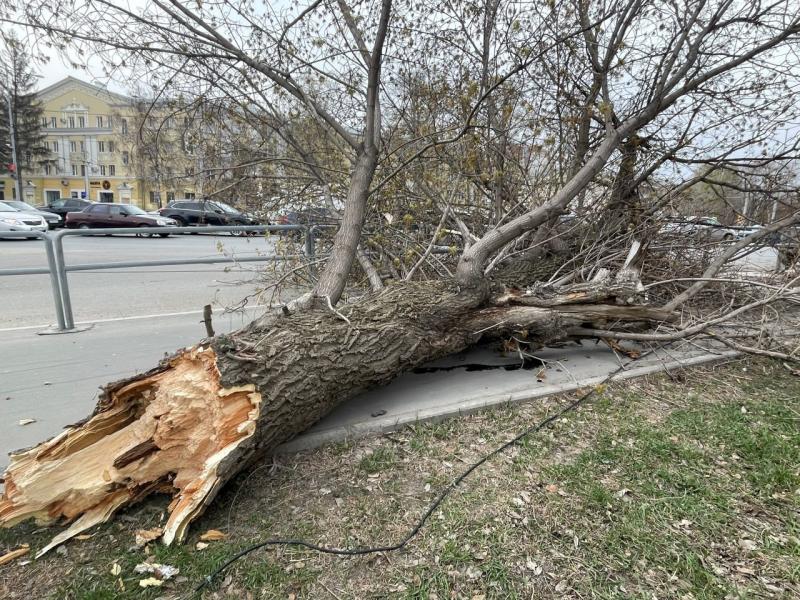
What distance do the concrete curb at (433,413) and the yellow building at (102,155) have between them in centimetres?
428

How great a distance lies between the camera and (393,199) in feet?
20.5

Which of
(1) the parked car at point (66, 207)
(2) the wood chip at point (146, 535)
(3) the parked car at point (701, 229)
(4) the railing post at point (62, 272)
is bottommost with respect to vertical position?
(2) the wood chip at point (146, 535)

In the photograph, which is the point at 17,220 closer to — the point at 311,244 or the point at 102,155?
the point at 311,244

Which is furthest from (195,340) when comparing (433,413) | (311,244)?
(433,413)

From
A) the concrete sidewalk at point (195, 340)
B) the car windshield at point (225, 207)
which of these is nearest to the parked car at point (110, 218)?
the car windshield at point (225, 207)

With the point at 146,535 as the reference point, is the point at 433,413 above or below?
above

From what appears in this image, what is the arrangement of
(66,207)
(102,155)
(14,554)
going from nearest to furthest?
(14,554), (66,207), (102,155)

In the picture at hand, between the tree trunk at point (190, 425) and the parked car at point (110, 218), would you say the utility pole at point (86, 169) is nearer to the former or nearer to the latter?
the parked car at point (110, 218)

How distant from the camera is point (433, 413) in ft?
10.8

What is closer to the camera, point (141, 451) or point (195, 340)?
point (141, 451)

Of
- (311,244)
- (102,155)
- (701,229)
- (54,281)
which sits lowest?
(54,281)

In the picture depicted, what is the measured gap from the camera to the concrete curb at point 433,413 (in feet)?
9.56

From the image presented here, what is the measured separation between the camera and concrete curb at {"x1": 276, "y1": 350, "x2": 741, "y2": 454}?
291cm

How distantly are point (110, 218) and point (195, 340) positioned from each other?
2147 centimetres
